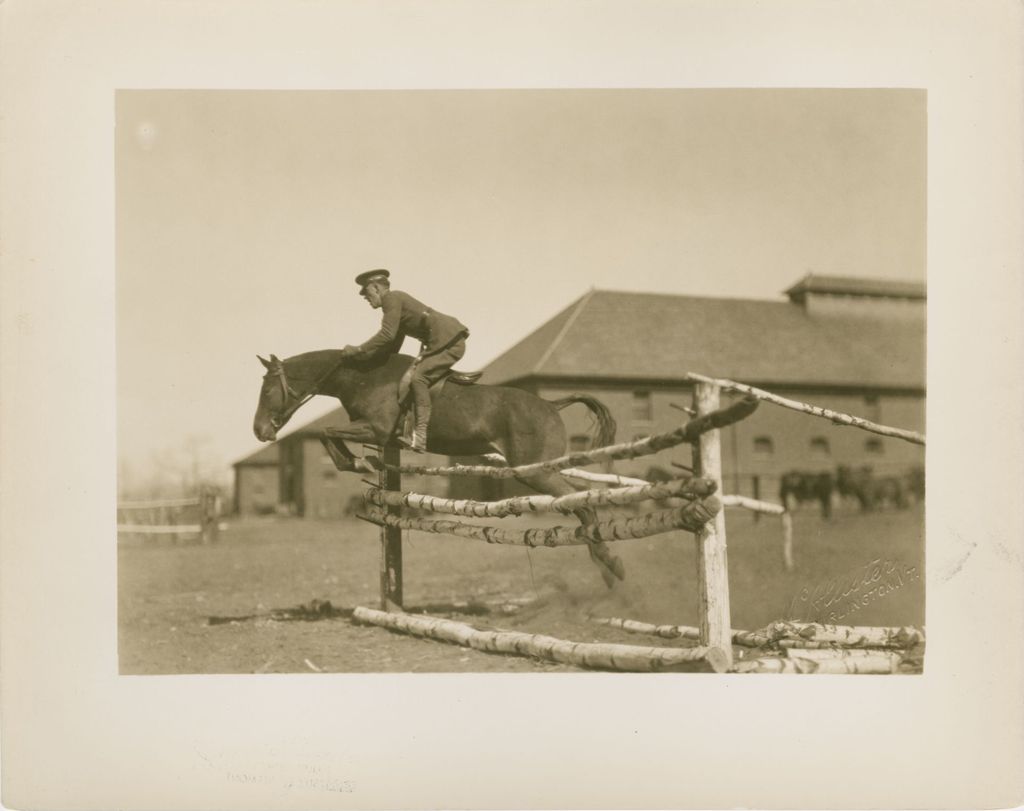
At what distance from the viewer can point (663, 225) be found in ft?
22.1

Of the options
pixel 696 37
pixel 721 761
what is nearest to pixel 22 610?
pixel 721 761

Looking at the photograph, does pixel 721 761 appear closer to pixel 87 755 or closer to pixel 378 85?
pixel 87 755

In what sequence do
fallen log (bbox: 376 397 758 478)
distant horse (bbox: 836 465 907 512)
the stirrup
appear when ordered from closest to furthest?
fallen log (bbox: 376 397 758 478), the stirrup, distant horse (bbox: 836 465 907 512)

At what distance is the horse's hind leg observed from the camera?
19.8 feet

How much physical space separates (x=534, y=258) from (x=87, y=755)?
4.84 metres

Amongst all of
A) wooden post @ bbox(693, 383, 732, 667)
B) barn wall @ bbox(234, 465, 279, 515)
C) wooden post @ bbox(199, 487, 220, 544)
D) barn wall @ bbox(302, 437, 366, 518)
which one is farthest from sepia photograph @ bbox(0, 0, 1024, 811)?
barn wall @ bbox(302, 437, 366, 518)

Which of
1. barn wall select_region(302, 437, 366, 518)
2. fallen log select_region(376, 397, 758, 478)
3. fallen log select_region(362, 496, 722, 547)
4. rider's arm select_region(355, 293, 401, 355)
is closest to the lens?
fallen log select_region(376, 397, 758, 478)

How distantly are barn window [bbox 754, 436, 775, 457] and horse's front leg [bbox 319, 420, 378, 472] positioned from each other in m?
6.47

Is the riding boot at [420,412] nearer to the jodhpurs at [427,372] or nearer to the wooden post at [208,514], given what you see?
the jodhpurs at [427,372]

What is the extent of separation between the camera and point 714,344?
11641 mm

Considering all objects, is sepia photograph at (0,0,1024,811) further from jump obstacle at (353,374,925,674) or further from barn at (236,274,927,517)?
barn at (236,274,927,517)

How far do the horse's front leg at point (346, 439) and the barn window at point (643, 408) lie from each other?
4.67 meters

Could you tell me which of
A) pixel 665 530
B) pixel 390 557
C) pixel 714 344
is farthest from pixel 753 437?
pixel 665 530

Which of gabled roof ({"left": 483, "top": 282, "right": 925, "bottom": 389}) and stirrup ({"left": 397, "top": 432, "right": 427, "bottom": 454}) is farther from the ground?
gabled roof ({"left": 483, "top": 282, "right": 925, "bottom": 389})
